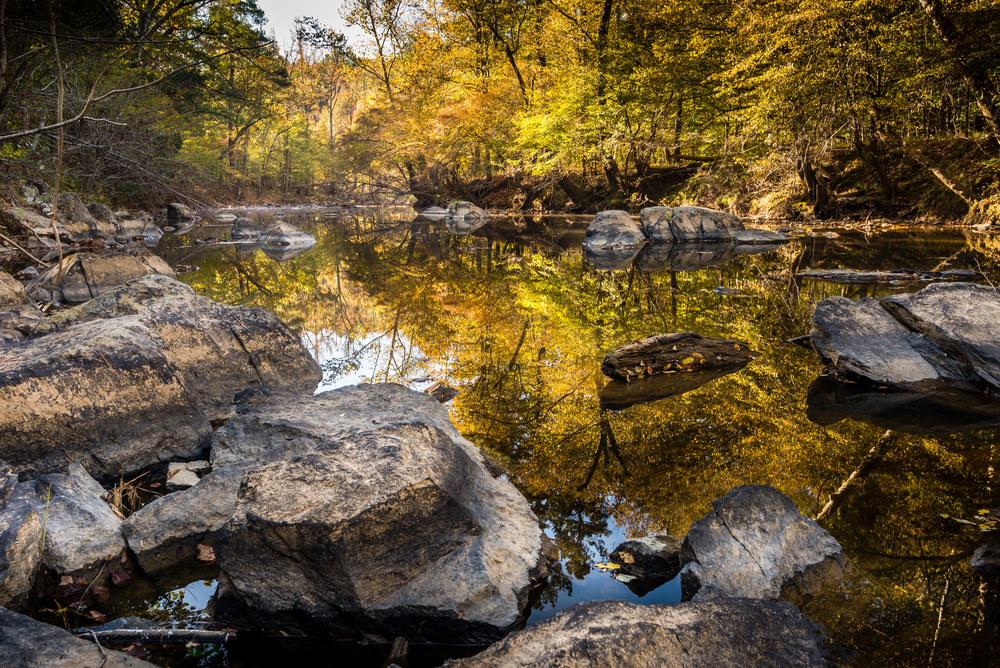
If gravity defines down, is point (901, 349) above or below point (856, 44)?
below

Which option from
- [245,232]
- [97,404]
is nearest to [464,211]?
[245,232]

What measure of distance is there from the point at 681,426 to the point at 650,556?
5.52ft

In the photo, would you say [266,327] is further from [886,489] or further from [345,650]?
[886,489]

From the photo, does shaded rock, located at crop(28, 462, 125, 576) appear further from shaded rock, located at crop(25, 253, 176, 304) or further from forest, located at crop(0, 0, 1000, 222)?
shaded rock, located at crop(25, 253, 176, 304)

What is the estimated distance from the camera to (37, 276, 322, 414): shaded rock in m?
4.38

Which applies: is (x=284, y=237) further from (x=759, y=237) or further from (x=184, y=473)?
(x=184, y=473)

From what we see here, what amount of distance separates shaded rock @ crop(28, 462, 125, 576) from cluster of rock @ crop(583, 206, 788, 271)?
10.1m

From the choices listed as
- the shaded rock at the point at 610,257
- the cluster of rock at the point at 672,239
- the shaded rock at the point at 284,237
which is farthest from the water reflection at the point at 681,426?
the shaded rock at the point at 284,237

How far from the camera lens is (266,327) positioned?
495cm

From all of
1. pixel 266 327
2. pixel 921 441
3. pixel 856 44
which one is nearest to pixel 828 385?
pixel 921 441

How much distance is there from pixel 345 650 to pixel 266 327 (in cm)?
341

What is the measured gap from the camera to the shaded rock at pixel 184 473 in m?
3.30

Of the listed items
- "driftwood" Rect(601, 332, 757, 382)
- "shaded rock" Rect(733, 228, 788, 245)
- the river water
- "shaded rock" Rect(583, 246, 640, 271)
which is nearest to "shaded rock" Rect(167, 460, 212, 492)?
the river water

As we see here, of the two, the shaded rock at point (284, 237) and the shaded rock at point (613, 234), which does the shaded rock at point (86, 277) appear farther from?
the shaded rock at point (613, 234)
